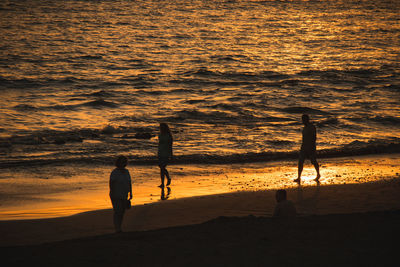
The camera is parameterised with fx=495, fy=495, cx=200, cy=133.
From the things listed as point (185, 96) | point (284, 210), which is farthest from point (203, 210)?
point (185, 96)

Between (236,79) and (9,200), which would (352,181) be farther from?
(236,79)

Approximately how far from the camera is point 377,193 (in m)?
11.4

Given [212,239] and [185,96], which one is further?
[185,96]

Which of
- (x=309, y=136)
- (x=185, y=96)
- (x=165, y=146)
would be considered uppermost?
(x=185, y=96)

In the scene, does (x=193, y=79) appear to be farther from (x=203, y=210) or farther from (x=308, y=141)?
(x=203, y=210)

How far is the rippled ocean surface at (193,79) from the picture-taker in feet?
65.6

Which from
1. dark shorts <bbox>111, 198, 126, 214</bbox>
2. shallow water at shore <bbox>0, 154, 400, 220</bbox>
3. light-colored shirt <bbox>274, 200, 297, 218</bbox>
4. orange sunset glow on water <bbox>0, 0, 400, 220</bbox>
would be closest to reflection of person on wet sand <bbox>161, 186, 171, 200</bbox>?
shallow water at shore <bbox>0, 154, 400, 220</bbox>

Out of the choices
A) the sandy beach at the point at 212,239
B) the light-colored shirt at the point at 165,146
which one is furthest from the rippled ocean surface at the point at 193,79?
the sandy beach at the point at 212,239

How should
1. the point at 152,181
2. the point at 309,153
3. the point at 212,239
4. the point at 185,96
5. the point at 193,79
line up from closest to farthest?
the point at 212,239
the point at 309,153
the point at 152,181
the point at 185,96
the point at 193,79

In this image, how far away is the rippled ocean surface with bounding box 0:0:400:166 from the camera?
20000 millimetres

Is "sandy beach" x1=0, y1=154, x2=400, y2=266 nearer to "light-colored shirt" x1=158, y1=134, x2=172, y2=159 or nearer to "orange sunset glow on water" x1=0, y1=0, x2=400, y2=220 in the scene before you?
"orange sunset glow on water" x1=0, y1=0, x2=400, y2=220

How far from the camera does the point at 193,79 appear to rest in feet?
119

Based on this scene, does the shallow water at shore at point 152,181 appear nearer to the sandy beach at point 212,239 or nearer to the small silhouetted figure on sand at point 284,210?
the sandy beach at point 212,239

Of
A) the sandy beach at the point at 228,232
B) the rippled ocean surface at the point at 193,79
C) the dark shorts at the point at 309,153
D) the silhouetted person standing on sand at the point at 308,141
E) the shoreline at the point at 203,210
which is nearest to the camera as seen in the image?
the sandy beach at the point at 228,232
